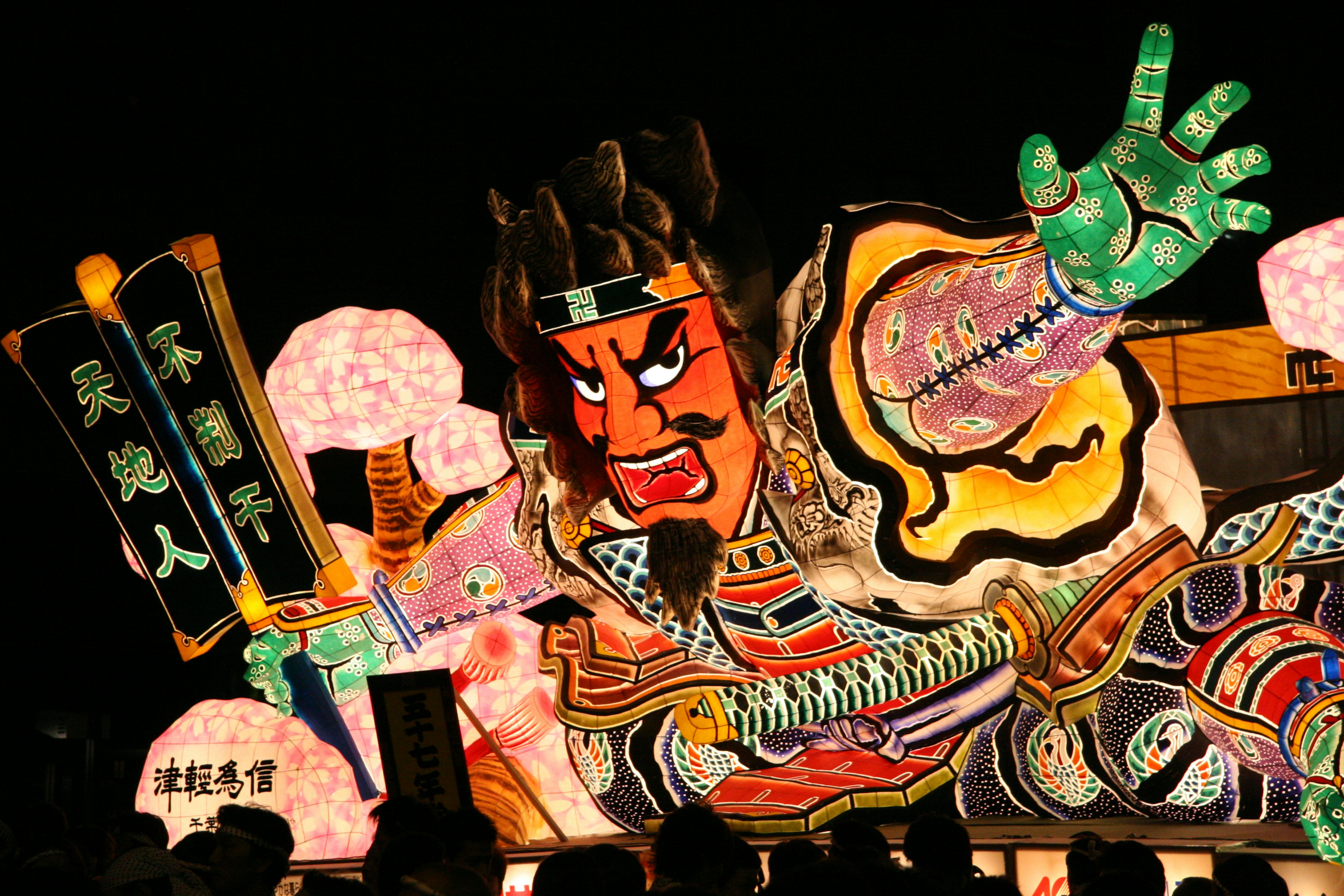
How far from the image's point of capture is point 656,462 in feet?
16.1

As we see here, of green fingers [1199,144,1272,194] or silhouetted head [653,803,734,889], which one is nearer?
silhouetted head [653,803,734,889]

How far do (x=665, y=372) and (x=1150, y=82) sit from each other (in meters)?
1.83

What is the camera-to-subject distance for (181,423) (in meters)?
5.76

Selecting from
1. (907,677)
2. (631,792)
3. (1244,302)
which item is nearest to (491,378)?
(631,792)

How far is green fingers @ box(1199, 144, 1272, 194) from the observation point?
Result: 3.50 m

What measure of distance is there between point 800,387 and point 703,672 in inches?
45.2

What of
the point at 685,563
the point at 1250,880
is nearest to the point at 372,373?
the point at 685,563

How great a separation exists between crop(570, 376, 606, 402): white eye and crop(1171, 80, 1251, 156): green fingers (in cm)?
204

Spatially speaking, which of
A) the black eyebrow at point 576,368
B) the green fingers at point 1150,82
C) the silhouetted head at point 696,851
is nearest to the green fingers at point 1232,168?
the green fingers at point 1150,82

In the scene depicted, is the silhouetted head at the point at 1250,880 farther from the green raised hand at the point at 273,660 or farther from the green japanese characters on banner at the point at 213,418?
the green raised hand at the point at 273,660

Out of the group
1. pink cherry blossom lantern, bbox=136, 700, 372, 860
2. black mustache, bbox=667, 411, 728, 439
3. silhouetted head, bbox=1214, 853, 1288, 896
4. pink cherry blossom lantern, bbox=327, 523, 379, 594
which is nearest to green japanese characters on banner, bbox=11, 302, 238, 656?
pink cherry blossom lantern, bbox=136, 700, 372, 860

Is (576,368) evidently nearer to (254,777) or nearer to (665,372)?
(665,372)

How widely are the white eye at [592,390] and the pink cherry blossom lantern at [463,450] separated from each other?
0.69 metres

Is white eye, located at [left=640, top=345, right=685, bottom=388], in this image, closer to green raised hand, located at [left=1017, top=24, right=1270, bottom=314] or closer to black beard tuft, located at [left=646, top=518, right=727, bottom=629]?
black beard tuft, located at [left=646, top=518, right=727, bottom=629]
